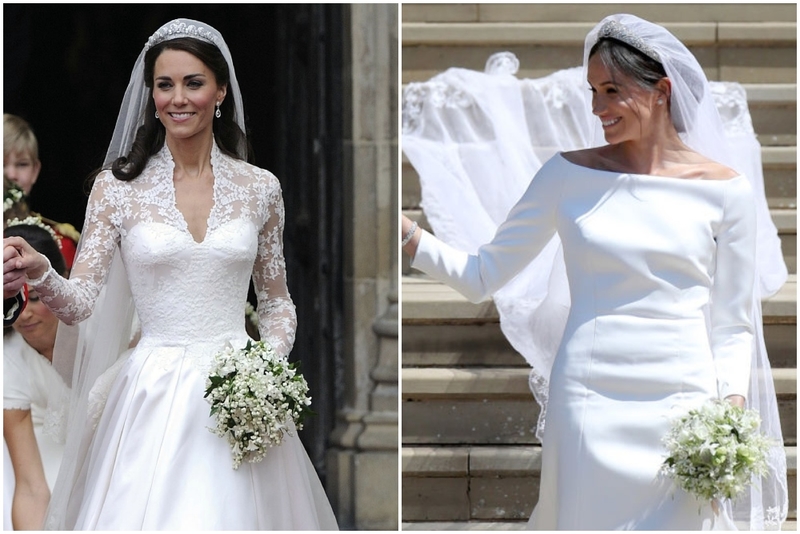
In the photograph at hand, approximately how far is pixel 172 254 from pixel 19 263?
45cm

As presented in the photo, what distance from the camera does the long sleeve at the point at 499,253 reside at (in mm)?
4027

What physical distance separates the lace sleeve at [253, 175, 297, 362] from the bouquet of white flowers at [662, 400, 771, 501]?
3.99 ft

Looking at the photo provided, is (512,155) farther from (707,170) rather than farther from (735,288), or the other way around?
(735,288)

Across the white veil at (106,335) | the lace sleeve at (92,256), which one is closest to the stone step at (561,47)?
the white veil at (106,335)

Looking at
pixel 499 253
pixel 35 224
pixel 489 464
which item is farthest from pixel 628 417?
pixel 35 224

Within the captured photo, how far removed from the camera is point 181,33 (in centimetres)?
389

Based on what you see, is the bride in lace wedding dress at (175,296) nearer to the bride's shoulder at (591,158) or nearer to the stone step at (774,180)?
the bride's shoulder at (591,158)

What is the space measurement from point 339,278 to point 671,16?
2410 mm

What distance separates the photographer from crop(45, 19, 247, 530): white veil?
157 inches

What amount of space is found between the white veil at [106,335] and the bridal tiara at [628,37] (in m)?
1.13

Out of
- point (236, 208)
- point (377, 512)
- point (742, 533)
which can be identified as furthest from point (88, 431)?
point (377, 512)

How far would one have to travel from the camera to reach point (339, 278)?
23.1 ft

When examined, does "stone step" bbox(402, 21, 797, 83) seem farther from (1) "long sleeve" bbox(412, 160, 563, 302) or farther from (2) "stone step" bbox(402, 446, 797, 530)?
(1) "long sleeve" bbox(412, 160, 563, 302)

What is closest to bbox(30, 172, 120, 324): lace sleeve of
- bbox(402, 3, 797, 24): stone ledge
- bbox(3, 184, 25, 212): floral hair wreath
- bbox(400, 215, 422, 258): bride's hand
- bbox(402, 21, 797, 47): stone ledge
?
bbox(400, 215, 422, 258): bride's hand
